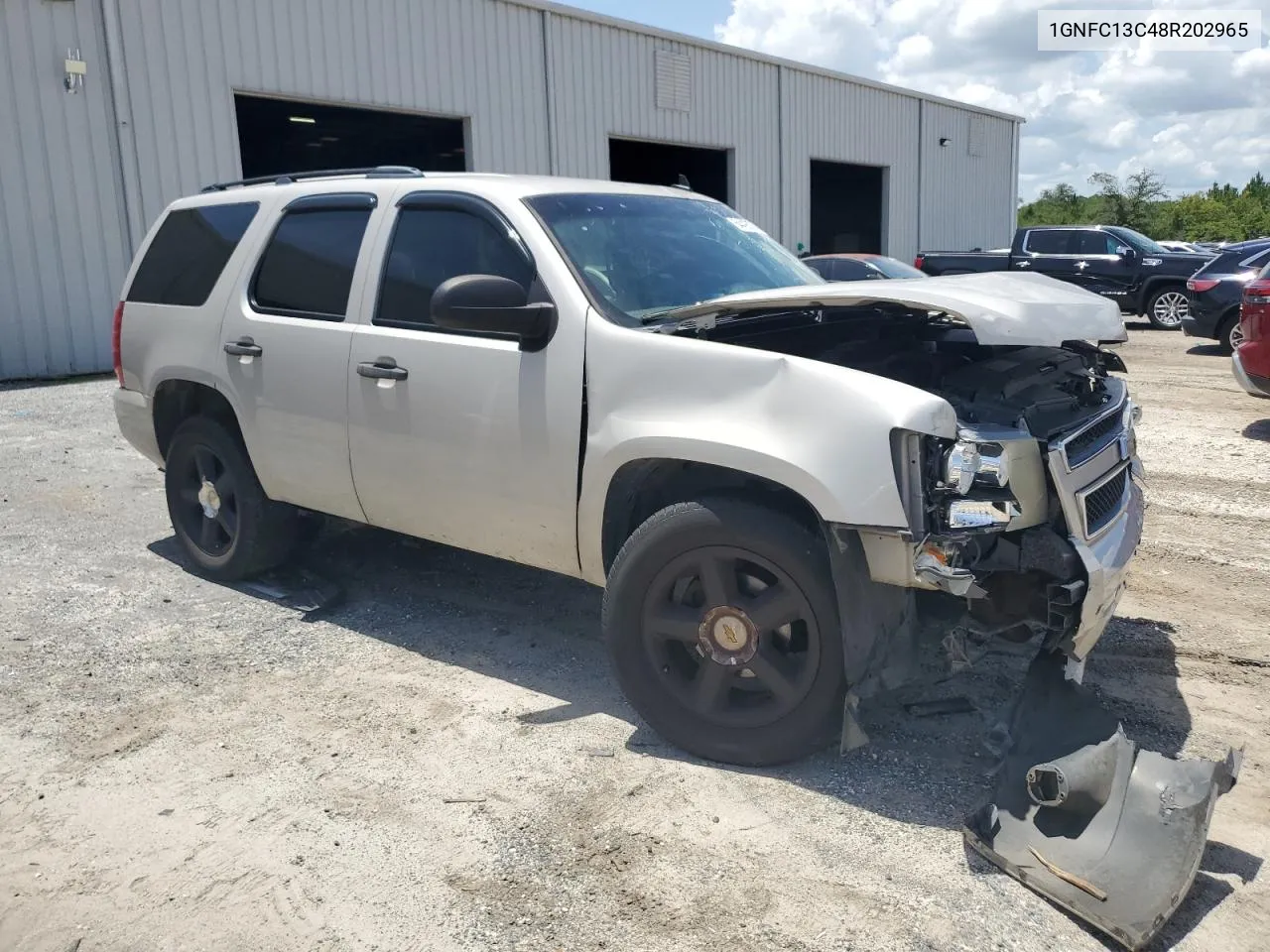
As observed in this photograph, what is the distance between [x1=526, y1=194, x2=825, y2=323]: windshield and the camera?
400cm

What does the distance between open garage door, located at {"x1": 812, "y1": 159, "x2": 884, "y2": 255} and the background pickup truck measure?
318 inches

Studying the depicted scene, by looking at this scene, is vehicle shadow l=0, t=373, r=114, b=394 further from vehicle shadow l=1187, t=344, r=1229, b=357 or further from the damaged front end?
vehicle shadow l=1187, t=344, r=1229, b=357

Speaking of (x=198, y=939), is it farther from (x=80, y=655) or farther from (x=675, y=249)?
(x=675, y=249)

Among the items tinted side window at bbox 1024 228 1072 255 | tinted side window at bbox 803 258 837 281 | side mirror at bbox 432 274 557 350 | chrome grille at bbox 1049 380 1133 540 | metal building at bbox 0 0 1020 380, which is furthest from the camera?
tinted side window at bbox 1024 228 1072 255

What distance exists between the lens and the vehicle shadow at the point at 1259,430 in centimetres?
884

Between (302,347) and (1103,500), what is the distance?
3.29 m

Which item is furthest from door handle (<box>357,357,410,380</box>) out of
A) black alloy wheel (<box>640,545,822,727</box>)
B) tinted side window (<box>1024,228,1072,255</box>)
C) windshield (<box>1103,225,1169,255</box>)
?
tinted side window (<box>1024,228,1072,255</box>)

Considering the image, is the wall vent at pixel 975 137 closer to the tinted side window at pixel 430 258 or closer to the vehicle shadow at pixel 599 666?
the vehicle shadow at pixel 599 666

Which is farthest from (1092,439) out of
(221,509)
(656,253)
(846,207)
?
(846,207)

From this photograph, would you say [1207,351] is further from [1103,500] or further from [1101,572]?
[1101,572]

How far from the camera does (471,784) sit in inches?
136

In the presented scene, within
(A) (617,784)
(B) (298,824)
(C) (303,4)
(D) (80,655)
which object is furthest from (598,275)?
(C) (303,4)

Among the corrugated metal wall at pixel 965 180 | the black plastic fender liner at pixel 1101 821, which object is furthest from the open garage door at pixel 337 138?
the black plastic fender liner at pixel 1101 821

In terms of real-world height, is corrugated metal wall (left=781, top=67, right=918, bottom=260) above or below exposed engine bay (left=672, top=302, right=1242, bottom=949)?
above
